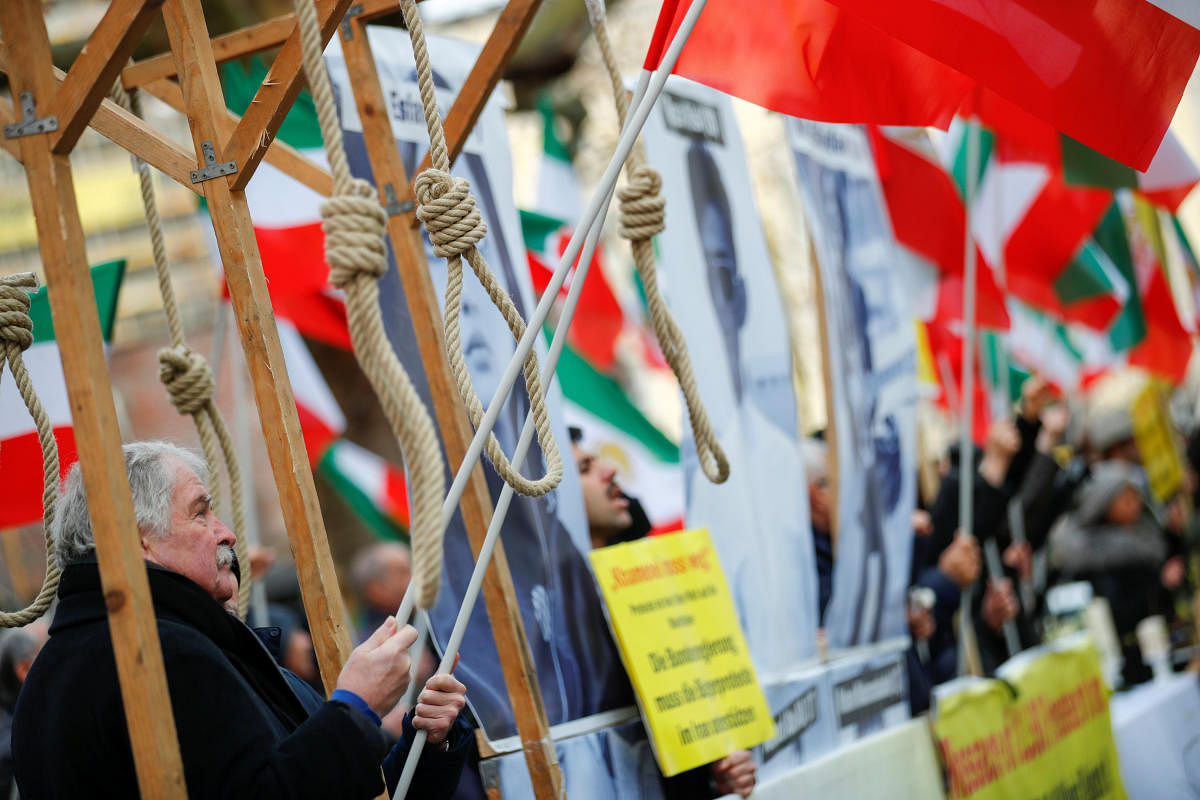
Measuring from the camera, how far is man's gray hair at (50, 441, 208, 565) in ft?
7.07

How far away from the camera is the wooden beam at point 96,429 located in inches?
72.0

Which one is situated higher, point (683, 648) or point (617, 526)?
point (617, 526)

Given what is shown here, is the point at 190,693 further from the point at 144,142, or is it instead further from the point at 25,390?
the point at 144,142

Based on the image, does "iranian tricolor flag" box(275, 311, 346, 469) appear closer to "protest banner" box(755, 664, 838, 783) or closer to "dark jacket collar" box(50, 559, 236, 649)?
"protest banner" box(755, 664, 838, 783)

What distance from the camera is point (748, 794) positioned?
2980 mm

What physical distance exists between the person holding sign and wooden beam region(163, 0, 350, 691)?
1079 mm

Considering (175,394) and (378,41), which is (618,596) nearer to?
(175,394)

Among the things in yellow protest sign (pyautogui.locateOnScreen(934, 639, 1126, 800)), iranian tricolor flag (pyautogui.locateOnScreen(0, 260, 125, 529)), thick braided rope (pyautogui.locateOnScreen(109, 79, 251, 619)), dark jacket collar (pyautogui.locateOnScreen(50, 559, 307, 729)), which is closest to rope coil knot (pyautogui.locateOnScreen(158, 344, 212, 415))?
thick braided rope (pyautogui.locateOnScreen(109, 79, 251, 619))

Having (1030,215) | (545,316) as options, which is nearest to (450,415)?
(545,316)

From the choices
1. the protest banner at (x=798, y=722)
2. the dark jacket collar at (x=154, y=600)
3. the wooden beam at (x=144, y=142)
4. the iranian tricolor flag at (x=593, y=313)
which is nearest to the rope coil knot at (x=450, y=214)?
the wooden beam at (x=144, y=142)

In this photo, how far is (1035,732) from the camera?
13.5 ft

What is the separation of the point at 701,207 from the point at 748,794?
65.9 inches

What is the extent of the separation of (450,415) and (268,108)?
0.82 metres

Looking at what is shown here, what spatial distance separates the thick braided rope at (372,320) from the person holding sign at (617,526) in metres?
1.68
